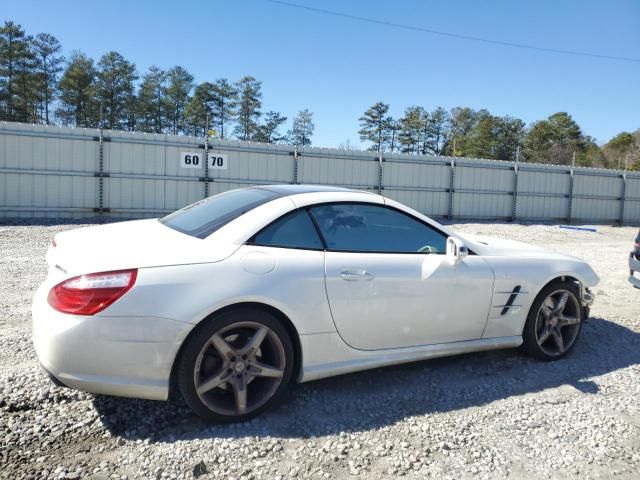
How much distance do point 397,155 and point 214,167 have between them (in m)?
6.57

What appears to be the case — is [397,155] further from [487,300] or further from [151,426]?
[151,426]

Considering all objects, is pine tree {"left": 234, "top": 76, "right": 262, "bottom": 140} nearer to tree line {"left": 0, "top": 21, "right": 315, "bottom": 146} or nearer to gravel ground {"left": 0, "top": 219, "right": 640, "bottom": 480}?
tree line {"left": 0, "top": 21, "right": 315, "bottom": 146}

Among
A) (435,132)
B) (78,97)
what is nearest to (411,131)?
(435,132)

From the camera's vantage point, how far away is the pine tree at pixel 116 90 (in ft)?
166

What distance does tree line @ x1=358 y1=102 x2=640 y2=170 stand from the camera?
6156cm

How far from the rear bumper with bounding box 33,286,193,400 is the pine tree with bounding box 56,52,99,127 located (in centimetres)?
5313

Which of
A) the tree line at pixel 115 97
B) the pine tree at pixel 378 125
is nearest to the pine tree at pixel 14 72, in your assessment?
the tree line at pixel 115 97

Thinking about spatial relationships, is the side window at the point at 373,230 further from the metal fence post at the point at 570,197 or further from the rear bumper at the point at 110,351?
the metal fence post at the point at 570,197

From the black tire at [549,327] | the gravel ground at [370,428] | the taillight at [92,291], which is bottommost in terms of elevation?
the gravel ground at [370,428]

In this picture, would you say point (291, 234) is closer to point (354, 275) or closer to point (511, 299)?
point (354, 275)

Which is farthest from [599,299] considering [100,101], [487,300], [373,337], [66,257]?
[100,101]

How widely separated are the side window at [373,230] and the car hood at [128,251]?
735 mm

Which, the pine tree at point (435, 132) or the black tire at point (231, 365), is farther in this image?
the pine tree at point (435, 132)

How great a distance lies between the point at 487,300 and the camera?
3639mm
